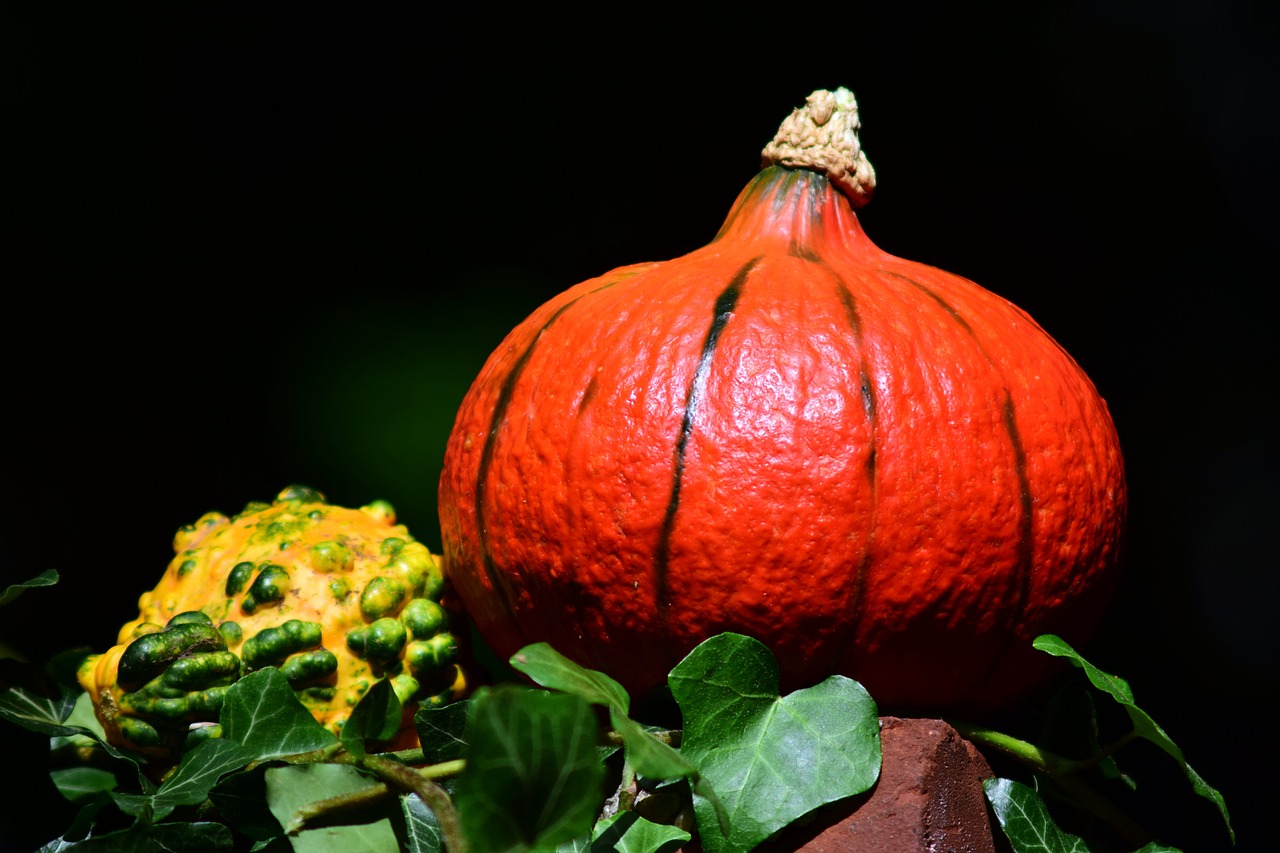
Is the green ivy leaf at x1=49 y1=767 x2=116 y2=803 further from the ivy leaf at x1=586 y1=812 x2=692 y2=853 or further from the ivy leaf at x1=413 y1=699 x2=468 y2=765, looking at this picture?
the ivy leaf at x1=586 y1=812 x2=692 y2=853

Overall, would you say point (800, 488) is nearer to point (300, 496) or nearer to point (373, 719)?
point (373, 719)

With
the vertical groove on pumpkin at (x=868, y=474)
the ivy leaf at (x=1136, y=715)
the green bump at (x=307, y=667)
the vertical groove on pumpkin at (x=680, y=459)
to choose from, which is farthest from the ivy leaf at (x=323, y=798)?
the ivy leaf at (x=1136, y=715)

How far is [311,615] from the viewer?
100cm

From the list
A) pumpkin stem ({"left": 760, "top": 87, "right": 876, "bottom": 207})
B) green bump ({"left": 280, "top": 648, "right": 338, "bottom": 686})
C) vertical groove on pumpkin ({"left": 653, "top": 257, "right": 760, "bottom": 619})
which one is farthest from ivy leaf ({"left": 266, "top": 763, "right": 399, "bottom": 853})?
pumpkin stem ({"left": 760, "top": 87, "right": 876, "bottom": 207})

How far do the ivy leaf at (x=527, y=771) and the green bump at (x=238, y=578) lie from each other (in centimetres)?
38

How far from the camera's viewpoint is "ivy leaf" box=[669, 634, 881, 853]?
79 cm

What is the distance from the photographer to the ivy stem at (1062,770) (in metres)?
0.92

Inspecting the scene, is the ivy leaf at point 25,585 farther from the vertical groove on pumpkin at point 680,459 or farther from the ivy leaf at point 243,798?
the vertical groove on pumpkin at point 680,459

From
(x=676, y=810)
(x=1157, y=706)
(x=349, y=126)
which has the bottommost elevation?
(x=1157, y=706)

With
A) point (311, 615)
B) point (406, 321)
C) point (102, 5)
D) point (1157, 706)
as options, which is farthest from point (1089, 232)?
point (102, 5)

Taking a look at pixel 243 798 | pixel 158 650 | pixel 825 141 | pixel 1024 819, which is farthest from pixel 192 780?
pixel 825 141

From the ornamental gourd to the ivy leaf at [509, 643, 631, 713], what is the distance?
0.39 ft

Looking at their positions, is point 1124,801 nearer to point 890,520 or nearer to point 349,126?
point 890,520

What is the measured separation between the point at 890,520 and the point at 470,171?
3.67 ft
